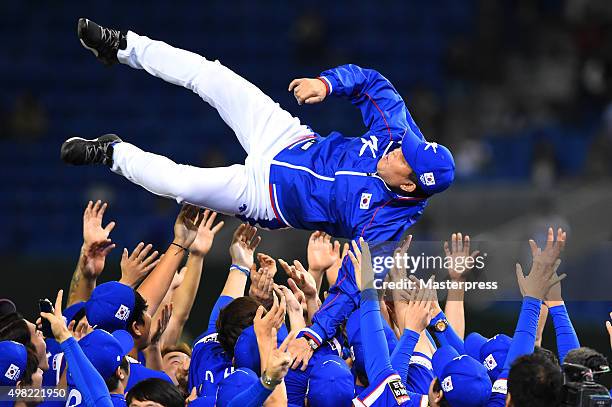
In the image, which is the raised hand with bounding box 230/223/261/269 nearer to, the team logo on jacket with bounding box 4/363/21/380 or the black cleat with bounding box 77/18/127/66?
the black cleat with bounding box 77/18/127/66

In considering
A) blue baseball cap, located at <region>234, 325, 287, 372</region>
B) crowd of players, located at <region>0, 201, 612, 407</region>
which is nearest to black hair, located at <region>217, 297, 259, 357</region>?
crowd of players, located at <region>0, 201, 612, 407</region>

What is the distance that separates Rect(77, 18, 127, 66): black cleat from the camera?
5.48 meters

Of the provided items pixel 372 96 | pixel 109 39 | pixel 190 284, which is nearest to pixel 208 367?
pixel 190 284

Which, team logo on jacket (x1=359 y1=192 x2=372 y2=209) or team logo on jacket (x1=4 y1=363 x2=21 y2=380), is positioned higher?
team logo on jacket (x1=359 y1=192 x2=372 y2=209)

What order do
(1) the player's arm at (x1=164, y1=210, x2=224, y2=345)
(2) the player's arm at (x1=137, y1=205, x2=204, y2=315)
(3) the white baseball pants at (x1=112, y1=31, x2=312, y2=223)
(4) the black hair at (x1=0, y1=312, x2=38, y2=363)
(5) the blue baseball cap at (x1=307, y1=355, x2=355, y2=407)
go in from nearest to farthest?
1. (5) the blue baseball cap at (x1=307, y1=355, x2=355, y2=407)
2. (4) the black hair at (x1=0, y1=312, x2=38, y2=363)
3. (3) the white baseball pants at (x1=112, y1=31, x2=312, y2=223)
4. (2) the player's arm at (x1=137, y1=205, x2=204, y2=315)
5. (1) the player's arm at (x1=164, y1=210, x2=224, y2=345)

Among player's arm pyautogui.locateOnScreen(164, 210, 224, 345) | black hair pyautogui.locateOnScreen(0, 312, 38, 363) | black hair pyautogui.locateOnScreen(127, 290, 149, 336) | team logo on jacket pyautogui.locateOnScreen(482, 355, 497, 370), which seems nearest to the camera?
black hair pyautogui.locateOnScreen(0, 312, 38, 363)

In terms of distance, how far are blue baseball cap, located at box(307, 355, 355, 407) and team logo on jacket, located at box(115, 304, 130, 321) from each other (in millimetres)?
923

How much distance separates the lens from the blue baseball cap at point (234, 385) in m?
4.22

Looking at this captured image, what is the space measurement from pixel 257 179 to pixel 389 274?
980mm

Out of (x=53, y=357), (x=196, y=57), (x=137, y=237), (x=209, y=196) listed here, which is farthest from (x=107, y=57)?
(x=137, y=237)

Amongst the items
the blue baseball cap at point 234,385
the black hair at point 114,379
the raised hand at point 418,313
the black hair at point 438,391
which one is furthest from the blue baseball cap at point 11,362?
the black hair at point 438,391

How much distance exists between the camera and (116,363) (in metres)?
4.41

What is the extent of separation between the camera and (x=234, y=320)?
15.3ft

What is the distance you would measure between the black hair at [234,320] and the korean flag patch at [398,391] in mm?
713
